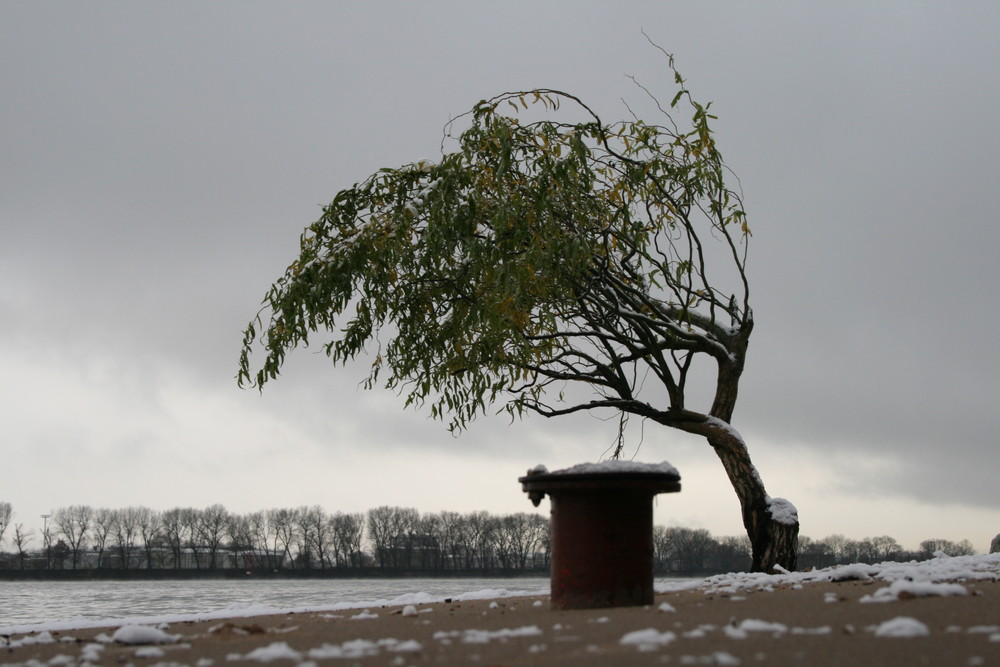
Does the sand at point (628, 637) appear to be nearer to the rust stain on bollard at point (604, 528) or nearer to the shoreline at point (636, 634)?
the shoreline at point (636, 634)

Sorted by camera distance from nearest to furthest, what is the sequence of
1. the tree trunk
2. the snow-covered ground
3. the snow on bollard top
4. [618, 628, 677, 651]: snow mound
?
[618, 628, 677, 651]: snow mound < the snow on bollard top < the snow-covered ground < the tree trunk

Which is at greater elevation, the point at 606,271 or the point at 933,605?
the point at 606,271

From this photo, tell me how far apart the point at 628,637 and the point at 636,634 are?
4 centimetres

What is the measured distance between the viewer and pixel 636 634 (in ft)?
13.1


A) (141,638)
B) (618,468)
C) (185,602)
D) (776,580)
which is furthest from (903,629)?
(185,602)

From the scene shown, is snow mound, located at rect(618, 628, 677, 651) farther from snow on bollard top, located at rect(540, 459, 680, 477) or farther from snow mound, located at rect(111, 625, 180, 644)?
snow mound, located at rect(111, 625, 180, 644)

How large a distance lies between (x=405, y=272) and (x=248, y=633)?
576 centimetres

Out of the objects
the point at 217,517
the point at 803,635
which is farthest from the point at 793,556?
the point at 217,517

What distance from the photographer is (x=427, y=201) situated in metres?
10.2

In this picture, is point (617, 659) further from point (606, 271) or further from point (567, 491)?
point (606, 271)

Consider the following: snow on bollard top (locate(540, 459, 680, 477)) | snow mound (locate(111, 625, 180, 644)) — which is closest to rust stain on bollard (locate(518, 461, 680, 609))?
snow on bollard top (locate(540, 459, 680, 477))

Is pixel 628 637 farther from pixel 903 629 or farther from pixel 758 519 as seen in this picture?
pixel 758 519

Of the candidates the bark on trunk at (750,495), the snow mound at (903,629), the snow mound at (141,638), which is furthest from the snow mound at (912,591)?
the bark on trunk at (750,495)

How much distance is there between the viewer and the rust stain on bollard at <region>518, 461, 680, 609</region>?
18.6 ft
